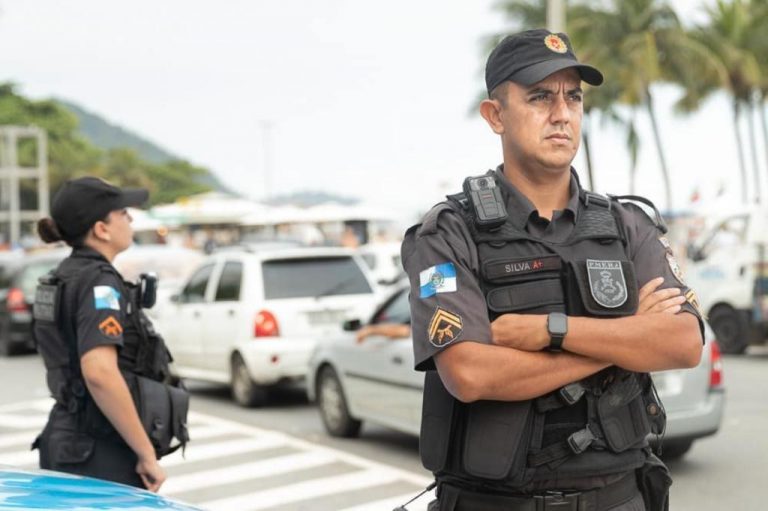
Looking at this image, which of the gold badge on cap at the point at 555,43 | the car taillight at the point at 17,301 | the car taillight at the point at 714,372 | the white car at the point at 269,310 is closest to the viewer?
the gold badge on cap at the point at 555,43

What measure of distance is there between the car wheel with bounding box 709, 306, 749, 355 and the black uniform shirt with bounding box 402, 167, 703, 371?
1380 cm

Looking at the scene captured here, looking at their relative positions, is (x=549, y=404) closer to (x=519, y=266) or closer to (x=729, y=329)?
(x=519, y=266)

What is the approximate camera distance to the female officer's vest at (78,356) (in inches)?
158

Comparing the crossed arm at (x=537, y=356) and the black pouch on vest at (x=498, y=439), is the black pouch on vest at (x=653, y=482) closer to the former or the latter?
the crossed arm at (x=537, y=356)

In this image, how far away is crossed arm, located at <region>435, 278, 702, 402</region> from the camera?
8.54 ft

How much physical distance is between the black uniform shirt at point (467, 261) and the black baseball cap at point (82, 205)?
1.72 m

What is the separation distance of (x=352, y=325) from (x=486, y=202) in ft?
21.9

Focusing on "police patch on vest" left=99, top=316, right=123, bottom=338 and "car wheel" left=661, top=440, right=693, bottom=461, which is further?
"car wheel" left=661, top=440, right=693, bottom=461

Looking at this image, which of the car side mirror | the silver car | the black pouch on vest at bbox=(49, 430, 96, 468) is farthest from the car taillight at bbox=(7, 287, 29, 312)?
the black pouch on vest at bbox=(49, 430, 96, 468)

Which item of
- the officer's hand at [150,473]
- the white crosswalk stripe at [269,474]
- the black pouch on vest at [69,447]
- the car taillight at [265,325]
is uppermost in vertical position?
the car taillight at [265,325]

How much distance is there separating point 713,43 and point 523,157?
143 ft

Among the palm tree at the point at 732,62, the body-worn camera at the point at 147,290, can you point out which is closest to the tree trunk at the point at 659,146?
the palm tree at the point at 732,62

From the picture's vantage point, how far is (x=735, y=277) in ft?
53.1

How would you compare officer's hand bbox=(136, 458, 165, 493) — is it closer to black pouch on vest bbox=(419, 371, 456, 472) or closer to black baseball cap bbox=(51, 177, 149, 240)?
black baseball cap bbox=(51, 177, 149, 240)
